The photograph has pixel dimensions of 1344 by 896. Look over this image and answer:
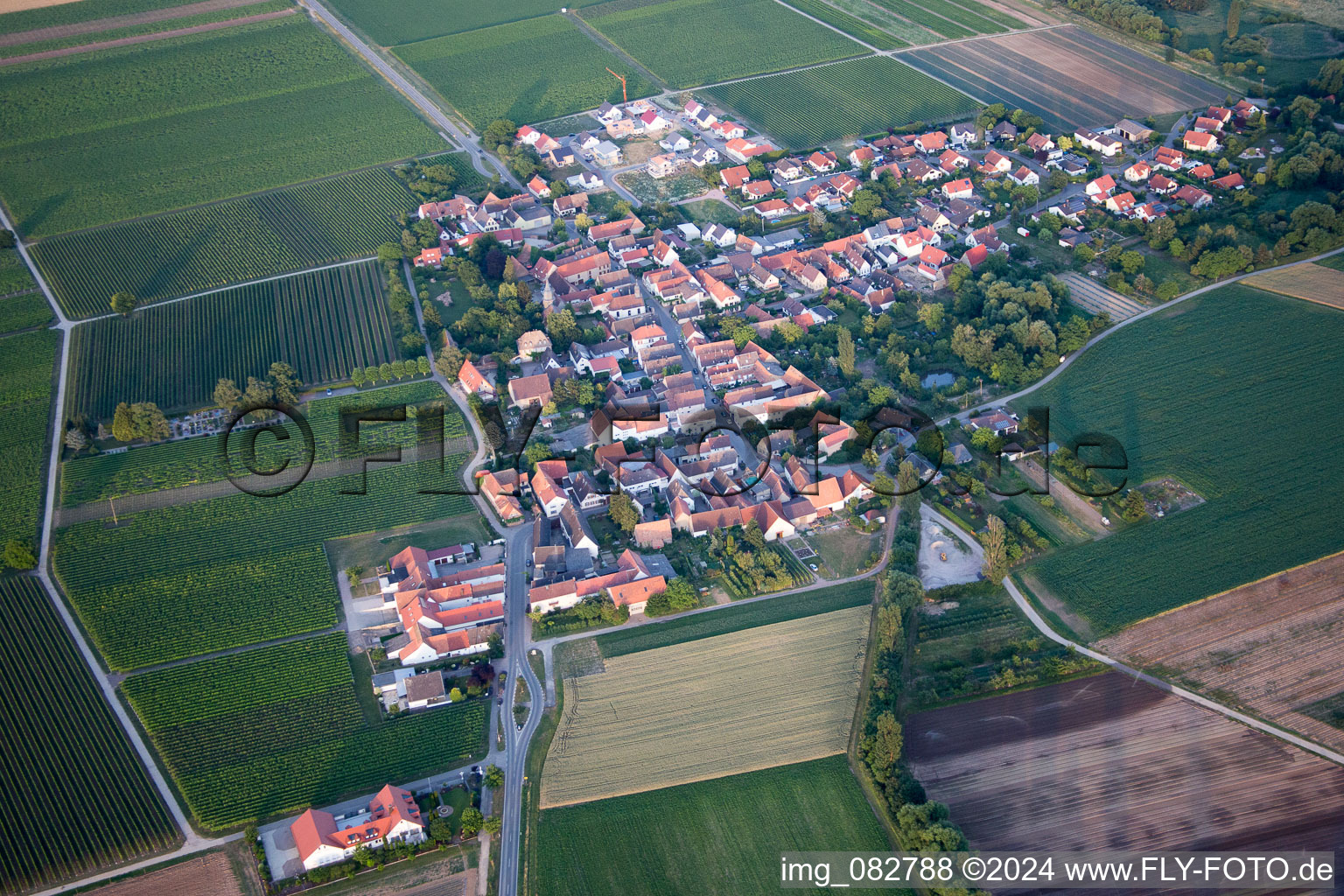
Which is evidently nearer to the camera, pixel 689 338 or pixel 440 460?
pixel 440 460

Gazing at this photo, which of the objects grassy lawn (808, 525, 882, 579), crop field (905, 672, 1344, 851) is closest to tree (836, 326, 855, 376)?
grassy lawn (808, 525, 882, 579)

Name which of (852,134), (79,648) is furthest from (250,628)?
(852,134)

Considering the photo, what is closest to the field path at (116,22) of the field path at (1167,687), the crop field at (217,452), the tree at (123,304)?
the tree at (123,304)

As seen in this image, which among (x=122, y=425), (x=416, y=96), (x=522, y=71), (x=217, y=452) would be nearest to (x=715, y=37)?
(x=522, y=71)

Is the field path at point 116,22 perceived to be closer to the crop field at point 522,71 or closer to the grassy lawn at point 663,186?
the crop field at point 522,71

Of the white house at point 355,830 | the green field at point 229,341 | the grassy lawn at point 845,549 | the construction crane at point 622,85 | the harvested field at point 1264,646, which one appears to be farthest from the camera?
the construction crane at point 622,85

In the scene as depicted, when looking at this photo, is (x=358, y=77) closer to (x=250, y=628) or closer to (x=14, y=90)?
(x=14, y=90)

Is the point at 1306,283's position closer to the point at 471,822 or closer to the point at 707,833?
the point at 707,833
